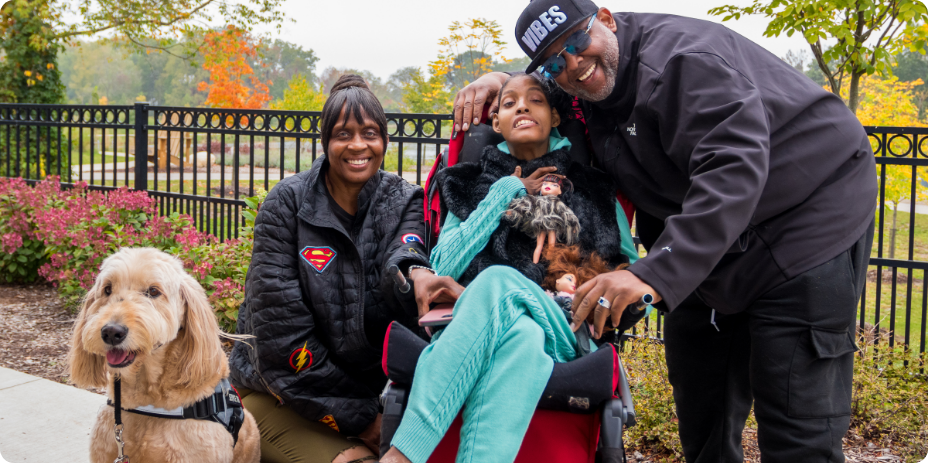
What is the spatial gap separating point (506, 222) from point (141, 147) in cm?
618

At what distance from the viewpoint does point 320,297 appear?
2.96 meters

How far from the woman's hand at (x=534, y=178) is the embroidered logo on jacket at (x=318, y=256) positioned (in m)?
0.91

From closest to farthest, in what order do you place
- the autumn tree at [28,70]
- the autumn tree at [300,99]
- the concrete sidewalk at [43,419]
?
the concrete sidewalk at [43,419] → the autumn tree at [28,70] → the autumn tree at [300,99]

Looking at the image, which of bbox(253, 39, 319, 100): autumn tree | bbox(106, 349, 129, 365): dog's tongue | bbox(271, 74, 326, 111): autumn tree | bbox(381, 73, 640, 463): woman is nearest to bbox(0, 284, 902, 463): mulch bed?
bbox(381, 73, 640, 463): woman

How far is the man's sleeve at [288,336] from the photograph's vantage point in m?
2.90

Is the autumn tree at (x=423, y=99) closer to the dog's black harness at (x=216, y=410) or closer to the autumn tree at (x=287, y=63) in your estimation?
the dog's black harness at (x=216, y=410)

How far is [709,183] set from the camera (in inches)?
78.9

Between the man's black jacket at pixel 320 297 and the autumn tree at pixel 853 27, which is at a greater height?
the autumn tree at pixel 853 27

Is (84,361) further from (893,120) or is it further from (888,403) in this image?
(893,120)

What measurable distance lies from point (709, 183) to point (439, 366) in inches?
39.3

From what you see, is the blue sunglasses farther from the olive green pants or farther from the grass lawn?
the grass lawn

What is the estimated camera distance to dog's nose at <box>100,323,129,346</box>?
2.19 metres

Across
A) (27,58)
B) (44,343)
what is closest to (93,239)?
(44,343)

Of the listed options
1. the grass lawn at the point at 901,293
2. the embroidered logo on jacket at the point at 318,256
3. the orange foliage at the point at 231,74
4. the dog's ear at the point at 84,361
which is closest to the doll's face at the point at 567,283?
the embroidered logo on jacket at the point at 318,256
